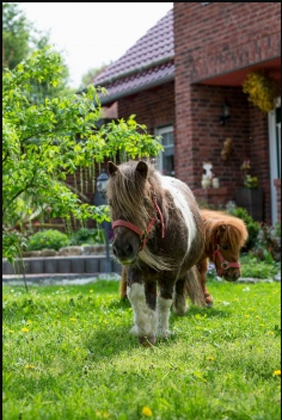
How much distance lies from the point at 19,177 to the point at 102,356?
2.95m

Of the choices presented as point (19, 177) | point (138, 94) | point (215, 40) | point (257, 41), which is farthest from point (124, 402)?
point (138, 94)

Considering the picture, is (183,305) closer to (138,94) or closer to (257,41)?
(257,41)

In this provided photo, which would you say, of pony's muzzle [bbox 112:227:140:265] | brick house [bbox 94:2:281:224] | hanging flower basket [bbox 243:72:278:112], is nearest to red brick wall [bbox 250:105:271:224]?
brick house [bbox 94:2:281:224]

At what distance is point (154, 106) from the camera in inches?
645

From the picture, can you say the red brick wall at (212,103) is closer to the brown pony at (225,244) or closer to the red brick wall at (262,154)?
the red brick wall at (262,154)

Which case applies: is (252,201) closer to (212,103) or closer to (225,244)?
(212,103)

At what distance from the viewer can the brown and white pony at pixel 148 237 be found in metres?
4.99

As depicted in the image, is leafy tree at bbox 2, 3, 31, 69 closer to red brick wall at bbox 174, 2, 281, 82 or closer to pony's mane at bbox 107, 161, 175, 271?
red brick wall at bbox 174, 2, 281, 82

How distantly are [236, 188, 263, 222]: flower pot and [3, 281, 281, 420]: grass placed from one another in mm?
6194

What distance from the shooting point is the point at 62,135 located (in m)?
7.90

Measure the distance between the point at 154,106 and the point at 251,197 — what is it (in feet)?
12.3

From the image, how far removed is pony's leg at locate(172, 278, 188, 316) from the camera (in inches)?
275

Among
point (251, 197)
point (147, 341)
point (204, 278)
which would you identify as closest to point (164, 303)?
point (147, 341)

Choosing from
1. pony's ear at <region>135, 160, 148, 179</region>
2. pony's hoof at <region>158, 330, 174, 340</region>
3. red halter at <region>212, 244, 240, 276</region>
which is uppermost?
pony's ear at <region>135, 160, 148, 179</region>
